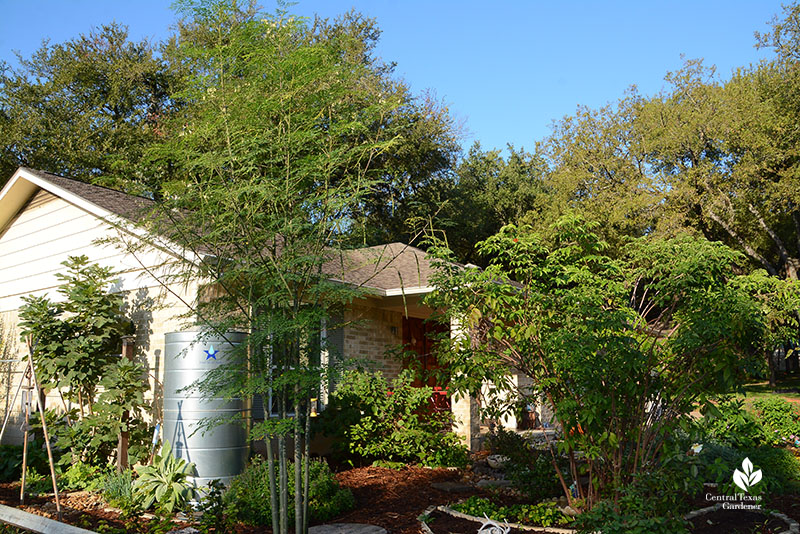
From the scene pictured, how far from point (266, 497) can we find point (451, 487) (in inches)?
103

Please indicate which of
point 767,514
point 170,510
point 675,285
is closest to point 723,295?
point 675,285

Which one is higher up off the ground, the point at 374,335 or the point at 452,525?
the point at 374,335

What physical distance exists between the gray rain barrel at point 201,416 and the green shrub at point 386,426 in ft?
6.72

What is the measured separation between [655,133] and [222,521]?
20623mm

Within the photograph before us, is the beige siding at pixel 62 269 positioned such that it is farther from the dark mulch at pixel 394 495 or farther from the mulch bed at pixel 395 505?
the dark mulch at pixel 394 495

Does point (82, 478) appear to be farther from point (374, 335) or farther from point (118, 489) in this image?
point (374, 335)

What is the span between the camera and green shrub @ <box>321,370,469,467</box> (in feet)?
30.1

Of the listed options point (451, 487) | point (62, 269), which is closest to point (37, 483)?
point (62, 269)

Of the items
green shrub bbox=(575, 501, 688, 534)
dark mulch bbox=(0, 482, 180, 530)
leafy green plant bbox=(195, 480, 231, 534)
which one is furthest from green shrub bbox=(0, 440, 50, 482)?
green shrub bbox=(575, 501, 688, 534)

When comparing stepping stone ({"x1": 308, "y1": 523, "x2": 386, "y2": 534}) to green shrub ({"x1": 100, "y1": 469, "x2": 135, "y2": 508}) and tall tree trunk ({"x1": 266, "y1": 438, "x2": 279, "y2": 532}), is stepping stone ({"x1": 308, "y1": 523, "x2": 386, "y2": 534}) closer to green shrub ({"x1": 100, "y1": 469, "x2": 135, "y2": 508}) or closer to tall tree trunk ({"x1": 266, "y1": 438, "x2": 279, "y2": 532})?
tall tree trunk ({"x1": 266, "y1": 438, "x2": 279, "y2": 532})

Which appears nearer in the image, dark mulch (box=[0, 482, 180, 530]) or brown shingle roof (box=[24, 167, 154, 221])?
dark mulch (box=[0, 482, 180, 530])

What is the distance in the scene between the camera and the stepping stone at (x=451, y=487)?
7.75 metres

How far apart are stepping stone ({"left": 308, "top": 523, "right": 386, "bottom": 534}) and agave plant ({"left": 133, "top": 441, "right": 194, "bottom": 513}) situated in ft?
5.76

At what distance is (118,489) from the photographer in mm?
7246
